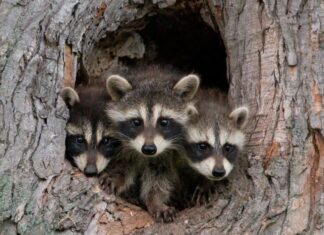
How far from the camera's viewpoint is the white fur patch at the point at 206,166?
4398mm

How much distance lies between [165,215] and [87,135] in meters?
0.77

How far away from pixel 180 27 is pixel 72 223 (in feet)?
7.70

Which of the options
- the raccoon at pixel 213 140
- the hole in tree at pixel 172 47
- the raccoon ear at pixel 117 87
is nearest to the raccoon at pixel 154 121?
the raccoon ear at pixel 117 87

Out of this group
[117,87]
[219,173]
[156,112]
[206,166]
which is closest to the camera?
[219,173]

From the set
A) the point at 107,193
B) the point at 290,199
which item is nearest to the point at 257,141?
the point at 290,199

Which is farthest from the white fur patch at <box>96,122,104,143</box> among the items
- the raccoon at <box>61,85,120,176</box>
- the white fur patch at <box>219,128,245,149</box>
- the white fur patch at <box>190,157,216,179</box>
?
the white fur patch at <box>219,128,245,149</box>

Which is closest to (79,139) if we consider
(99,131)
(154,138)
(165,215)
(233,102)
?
(99,131)

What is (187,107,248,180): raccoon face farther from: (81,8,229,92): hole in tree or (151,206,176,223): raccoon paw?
(81,8,229,92): hole in tree

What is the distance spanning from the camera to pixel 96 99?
16.1ft

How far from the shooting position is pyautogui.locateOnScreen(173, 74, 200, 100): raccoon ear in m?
4.67

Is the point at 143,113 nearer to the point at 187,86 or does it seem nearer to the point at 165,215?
the point at 187,86

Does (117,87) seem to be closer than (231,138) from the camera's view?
No

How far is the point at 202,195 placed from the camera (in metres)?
4.55

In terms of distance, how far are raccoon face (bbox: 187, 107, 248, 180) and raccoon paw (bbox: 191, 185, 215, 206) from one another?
145mm
